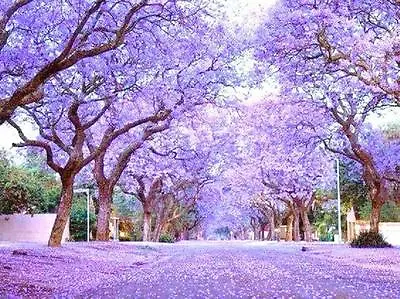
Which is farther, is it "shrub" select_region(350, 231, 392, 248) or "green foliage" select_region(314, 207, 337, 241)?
"green foliage" select_region(314, 207, 337, 241)

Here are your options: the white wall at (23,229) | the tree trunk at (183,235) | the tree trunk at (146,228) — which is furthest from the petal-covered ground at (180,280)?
the tree trunk at (183,235)

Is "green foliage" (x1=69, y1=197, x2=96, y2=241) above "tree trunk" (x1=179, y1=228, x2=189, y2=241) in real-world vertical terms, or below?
below

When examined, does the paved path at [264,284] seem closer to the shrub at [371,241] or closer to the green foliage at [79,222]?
the shrub at [371,241]

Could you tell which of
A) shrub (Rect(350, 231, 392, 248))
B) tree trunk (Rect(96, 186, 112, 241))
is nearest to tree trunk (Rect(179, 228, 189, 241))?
tree trunk (Rect(96, 186, 112, 241))

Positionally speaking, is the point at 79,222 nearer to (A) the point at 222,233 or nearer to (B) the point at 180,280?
(B) the point at 180,280

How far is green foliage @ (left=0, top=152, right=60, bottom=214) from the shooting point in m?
40.3

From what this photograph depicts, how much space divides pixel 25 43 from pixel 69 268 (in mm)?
6646

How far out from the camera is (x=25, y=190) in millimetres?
41844

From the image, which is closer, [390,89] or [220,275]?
[220,275]

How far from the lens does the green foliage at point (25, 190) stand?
40.3 meters

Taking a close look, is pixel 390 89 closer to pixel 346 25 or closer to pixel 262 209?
pixel 346 25

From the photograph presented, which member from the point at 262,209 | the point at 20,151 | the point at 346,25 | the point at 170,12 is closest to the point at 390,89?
the point at 346,25

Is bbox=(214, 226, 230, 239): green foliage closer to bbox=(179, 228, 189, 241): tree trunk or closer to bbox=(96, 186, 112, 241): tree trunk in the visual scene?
bbox=(179, 228, 189, 241): tree trunk

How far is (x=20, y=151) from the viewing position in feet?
142
